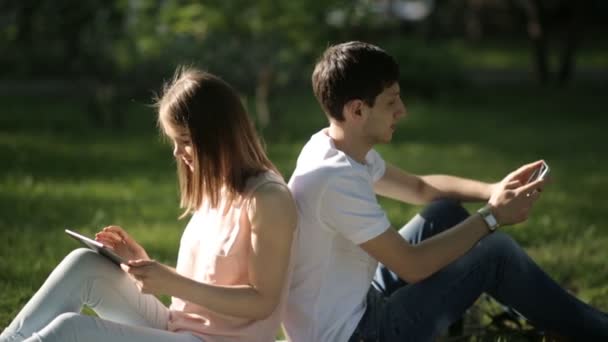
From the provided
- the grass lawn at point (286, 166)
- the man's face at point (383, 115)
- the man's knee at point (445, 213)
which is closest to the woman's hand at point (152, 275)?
the man's face at point (383, 115)

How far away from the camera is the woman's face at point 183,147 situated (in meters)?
3.09

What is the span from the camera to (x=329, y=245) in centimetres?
317

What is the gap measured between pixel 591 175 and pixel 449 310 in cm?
569

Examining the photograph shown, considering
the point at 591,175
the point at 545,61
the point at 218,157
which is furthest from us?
the point at 545,61

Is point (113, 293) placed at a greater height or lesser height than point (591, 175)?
greater

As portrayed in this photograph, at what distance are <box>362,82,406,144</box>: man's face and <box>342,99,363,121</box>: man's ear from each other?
0.02 m

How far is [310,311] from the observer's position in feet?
10.5

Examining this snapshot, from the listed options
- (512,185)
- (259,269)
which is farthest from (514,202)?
(259,269)

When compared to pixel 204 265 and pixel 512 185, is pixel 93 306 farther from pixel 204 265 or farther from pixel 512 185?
pixel 512 185

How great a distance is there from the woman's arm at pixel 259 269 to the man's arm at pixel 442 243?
28 centimetres

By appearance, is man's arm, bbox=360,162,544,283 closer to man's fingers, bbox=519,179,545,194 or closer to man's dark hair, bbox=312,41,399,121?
man's fingers, bbox=519,179,545,194

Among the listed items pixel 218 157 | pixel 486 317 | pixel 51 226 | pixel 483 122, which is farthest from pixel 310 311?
pixel 483 122

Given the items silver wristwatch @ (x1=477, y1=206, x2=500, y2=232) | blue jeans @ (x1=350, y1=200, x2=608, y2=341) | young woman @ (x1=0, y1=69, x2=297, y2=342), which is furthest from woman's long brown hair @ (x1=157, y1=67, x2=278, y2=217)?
silver wristwatch @ (x1=477, y1=206, x2=500, y2=232)

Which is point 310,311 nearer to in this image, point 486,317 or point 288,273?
point 288,273
